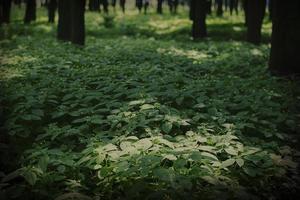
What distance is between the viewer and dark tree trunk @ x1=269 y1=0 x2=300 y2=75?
29.9 ft

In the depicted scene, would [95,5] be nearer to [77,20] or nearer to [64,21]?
[64,21]

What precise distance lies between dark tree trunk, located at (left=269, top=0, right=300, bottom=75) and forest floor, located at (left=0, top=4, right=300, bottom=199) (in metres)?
0.55

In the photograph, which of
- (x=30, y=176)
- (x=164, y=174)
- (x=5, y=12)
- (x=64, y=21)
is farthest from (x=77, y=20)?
(x=5, y=12)

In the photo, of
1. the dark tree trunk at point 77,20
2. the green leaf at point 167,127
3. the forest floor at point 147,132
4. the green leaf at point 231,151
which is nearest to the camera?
the forest floor at point 147,132

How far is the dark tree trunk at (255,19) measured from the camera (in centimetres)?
1750

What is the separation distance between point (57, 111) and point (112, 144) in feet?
7.25

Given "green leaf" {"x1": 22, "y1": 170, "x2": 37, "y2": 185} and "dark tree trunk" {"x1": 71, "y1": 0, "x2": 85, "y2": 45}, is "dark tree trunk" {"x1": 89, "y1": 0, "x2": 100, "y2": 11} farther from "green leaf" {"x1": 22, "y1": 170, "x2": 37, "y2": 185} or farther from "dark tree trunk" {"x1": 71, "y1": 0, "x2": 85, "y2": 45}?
"green leaf" {"x1": 22, "y1": 170, "x2": 37, "y2": 185}

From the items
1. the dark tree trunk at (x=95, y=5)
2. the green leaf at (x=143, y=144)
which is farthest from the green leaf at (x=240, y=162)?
the dark tree trunk at (x=95, y=5)

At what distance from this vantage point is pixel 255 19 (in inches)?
688

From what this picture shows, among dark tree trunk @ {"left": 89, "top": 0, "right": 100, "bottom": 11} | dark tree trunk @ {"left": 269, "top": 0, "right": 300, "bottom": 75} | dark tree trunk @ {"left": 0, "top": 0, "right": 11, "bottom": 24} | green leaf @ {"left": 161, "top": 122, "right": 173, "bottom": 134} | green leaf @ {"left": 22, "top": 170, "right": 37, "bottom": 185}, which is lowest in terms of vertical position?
green leaf @ {"left": 22, "top": 170, "right": 37, "bottom": 185}

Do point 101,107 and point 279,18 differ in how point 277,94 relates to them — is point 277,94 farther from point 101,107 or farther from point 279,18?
point 101,107

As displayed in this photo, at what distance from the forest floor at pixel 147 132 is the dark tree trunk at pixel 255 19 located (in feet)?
24.0

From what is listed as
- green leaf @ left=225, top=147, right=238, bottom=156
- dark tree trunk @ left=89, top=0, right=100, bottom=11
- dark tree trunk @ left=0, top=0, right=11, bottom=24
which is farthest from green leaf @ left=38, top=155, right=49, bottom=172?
dark tree trunk @ left=89, top=0, right=100, bottom=11

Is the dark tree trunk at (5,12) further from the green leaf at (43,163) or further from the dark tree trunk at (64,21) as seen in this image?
the green leaf at (43,163)
